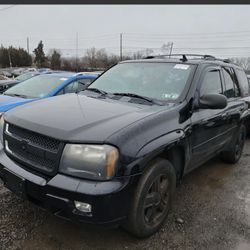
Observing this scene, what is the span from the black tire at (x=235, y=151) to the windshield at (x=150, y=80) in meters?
1.97

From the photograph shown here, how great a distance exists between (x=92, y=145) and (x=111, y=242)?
1066mm

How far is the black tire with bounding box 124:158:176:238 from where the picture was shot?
2279 millimetres

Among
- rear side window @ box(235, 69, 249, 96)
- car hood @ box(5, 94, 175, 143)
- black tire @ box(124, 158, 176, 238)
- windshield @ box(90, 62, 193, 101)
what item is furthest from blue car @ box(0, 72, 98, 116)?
black tire @ box(124, 158, 176, 238)

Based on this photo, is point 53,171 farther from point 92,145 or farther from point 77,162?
point 92,145

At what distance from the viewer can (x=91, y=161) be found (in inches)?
80.7

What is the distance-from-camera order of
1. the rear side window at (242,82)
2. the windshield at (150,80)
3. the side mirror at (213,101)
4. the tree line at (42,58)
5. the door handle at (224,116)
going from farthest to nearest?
the tree line at (42,58), the rear side window at (242,82), the door handle at (224,116), the windshield at (150,80), the side mirror at (213,101)

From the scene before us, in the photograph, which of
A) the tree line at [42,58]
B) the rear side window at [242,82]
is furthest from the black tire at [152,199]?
the tree line at [42,58]

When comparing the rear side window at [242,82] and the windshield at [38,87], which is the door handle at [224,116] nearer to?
the rear side window at [242,82]

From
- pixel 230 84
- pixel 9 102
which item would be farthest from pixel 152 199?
pixel 9 102

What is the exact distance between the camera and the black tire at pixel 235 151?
14.9 feet

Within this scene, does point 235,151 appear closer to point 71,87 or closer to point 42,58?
point 71,87

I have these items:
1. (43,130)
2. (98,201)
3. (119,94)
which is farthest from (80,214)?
(119,94)

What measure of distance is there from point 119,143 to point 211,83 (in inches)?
77.2

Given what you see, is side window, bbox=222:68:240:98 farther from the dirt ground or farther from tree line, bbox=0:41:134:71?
tree line, bbox=0:41:134:71
